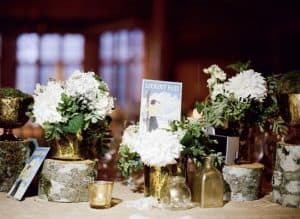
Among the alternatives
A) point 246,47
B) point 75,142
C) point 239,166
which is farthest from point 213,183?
point 246,47

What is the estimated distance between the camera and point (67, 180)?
5.26ft

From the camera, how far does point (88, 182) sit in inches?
63.9

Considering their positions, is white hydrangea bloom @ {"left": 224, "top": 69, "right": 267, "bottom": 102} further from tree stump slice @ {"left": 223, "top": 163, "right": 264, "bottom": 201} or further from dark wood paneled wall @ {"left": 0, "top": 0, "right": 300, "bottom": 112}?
dark wood paneled wall @ {"left": 0, "top": 0, "right": 300, "bottom": 112}

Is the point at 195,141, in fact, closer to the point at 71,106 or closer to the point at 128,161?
the point at 128,161

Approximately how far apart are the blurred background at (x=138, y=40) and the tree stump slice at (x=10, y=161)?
63.3 inches

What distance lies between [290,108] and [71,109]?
0.72 meters

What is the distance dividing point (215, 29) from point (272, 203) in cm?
341

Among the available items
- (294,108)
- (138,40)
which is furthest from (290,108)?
(138,40)

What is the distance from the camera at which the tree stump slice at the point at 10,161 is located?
1764mm

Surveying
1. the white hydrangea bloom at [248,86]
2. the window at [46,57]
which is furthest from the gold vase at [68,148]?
the window at [46,57]

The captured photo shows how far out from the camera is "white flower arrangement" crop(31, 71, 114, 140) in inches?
62.0

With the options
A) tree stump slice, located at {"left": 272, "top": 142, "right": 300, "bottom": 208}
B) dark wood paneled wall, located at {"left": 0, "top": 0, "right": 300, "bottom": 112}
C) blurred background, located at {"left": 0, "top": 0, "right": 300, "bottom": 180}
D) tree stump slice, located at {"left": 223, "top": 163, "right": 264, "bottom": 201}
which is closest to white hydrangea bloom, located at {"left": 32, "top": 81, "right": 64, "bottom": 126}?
tree stump slice, located at {"left": 223, "top": 163, "right": 264, "bottom": 201}

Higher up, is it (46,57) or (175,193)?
(46,57)

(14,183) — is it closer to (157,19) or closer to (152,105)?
(152,105)
